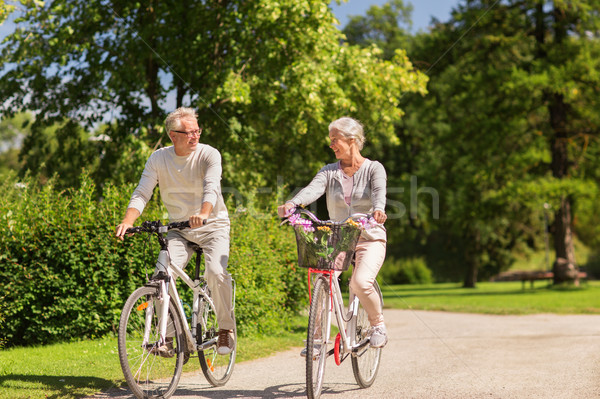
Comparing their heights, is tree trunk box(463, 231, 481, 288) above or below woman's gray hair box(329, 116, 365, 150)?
below

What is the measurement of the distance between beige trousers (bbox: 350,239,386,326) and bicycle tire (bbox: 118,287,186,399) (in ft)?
4.48

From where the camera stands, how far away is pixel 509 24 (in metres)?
25.6

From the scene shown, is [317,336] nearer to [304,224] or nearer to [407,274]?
[304,224]

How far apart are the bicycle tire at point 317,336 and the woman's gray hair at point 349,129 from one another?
115cm

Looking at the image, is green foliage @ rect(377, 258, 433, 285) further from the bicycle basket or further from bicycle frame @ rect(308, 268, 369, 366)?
the bicycle basket

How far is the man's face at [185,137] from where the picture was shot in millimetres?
5059

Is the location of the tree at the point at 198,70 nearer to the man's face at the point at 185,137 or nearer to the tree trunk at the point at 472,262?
the man's face at the point at 185,137

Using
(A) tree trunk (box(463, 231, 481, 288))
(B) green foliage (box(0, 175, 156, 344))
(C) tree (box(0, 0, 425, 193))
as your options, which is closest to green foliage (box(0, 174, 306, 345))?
(B) green foliage (box(0, 175, 156, 344))

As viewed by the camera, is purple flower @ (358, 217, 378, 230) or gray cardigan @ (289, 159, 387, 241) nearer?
purple flower @ (358, 217, 378, 230)

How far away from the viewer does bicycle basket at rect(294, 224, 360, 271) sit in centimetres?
471

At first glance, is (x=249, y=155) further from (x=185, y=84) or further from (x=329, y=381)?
(x=329, y=381)

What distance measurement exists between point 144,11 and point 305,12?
371 centimetres

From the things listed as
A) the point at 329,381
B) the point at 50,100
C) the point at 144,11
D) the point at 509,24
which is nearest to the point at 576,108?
the point at 509,24

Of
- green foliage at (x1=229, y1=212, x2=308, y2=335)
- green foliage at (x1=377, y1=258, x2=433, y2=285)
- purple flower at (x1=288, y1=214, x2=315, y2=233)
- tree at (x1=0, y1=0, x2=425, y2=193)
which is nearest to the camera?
purple flower at (x1=288, y1=214, x2=315, y2=233)
